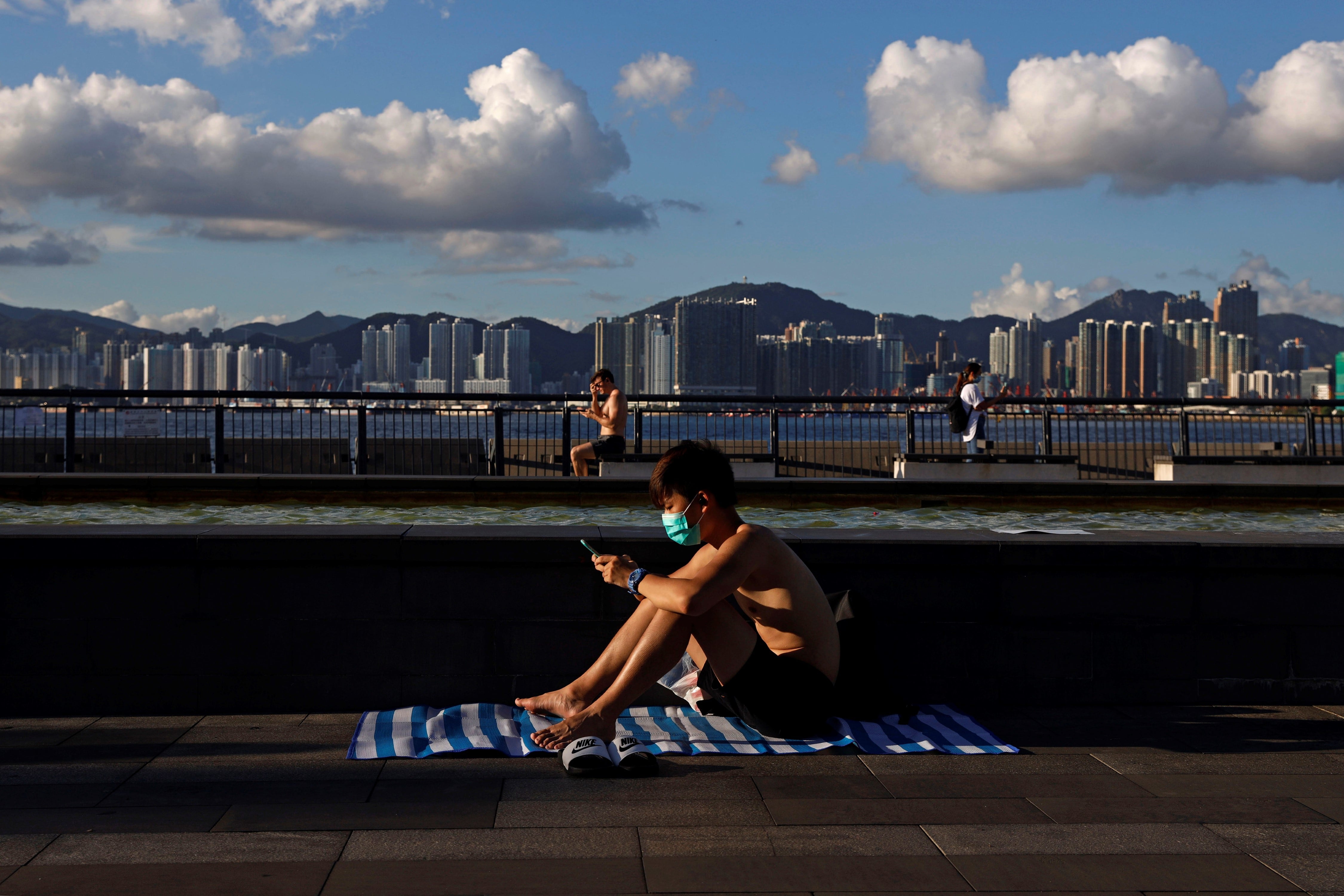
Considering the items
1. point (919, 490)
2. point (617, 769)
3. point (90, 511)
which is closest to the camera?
point (617, 769)

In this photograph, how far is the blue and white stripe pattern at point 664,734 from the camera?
4500 millimetres

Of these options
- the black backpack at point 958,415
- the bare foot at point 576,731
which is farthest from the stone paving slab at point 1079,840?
the black backpack at point 958,415

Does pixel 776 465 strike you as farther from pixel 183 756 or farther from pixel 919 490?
pixel 183 756

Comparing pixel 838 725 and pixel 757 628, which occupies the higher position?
pixel 757 628

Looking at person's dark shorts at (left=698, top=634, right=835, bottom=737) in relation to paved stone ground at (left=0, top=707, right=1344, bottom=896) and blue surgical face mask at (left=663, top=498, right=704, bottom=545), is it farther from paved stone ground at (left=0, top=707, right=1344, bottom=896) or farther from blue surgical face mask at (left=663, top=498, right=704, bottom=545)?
Answer: blue surgical face mask at (left=663, top=498, right=704, bottom=545)

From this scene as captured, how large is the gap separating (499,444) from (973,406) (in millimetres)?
7002

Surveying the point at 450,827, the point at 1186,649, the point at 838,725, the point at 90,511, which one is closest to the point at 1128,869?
the point at 838,725

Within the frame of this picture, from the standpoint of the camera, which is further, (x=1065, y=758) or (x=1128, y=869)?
(x=1065, y=758)

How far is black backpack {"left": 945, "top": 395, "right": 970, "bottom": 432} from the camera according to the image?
55.1 feet

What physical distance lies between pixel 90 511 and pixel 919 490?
837 cm

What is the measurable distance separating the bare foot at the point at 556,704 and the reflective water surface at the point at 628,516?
459 cm

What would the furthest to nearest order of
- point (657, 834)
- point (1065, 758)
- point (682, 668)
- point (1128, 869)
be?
point (682, 668)
point (1065, 758)
point (657, 834)
point (1128, 869)

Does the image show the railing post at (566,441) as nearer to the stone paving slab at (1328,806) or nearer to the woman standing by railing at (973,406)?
the woman standing by railing at (973,406)

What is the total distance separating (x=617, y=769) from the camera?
4.21 meters
